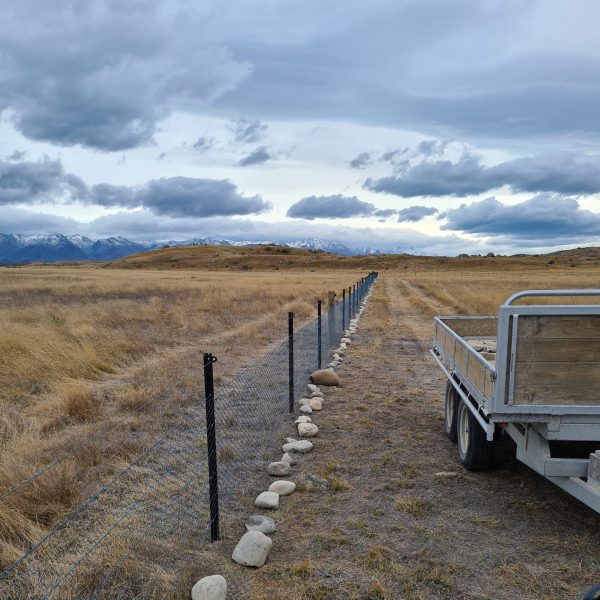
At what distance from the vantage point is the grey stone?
4883mm

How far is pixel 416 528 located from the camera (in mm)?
4457

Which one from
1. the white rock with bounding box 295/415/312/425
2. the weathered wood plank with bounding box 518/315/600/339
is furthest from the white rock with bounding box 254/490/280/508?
the weathered wood plank with bounding box 518/315/600/339

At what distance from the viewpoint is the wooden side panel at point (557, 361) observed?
4.03 metres

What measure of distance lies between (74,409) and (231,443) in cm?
254

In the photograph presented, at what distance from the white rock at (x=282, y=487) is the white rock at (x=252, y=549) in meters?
1.03

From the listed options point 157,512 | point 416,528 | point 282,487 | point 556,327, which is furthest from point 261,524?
point 556,327

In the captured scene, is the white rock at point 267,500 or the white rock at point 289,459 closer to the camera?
the white rock at point 267,500

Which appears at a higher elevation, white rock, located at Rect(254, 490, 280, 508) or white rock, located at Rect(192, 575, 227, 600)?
white rock, located at Rect(192, 575, 227, 600)

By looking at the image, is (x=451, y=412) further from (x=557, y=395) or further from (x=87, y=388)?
(x=87, y=388)

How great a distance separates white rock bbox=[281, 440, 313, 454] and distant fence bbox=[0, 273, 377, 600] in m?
0.12

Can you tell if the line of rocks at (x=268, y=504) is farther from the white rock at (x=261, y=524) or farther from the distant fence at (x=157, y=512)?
the distant fence at (x=157, y=512)

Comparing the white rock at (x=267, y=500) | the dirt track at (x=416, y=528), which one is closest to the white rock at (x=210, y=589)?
the dirt track at (x=416, y=528)

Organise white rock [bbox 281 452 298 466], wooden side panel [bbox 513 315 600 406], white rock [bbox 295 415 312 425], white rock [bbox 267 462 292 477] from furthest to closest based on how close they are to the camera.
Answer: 1. white rock [bbox 295 415 312 425]
2. white rock [bbox 281 452 298 466]
3. white rock [bbox 267 462 292 477]
4. wooden side panel [bbox 513 315 600 406]

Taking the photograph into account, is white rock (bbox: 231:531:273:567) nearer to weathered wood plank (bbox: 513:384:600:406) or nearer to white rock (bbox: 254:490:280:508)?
white rock (bbox: 254:490:280:508)
